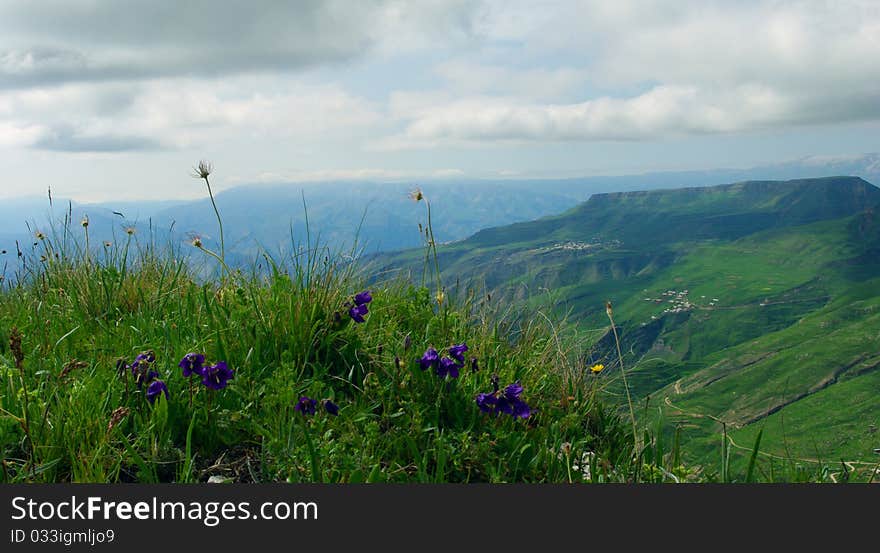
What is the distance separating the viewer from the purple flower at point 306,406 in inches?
141

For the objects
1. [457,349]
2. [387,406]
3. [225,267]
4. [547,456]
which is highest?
[225,267]

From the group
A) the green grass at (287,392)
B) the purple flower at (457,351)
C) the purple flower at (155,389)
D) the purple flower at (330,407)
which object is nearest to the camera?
the green grass at (287,392)

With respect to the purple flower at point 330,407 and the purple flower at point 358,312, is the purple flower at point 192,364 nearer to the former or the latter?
the purple flower at point 330,407

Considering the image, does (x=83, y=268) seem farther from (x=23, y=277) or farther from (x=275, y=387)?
(x=275, y=387)

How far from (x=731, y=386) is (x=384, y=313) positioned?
166435mm

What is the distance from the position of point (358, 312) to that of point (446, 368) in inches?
42.3

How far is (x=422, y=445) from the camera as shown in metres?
3.74

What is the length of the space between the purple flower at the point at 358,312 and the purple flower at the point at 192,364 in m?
1.23

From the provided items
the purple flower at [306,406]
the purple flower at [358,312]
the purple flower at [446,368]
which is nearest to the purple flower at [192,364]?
the purple flower at [306,406]

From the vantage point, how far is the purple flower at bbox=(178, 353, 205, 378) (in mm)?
3574

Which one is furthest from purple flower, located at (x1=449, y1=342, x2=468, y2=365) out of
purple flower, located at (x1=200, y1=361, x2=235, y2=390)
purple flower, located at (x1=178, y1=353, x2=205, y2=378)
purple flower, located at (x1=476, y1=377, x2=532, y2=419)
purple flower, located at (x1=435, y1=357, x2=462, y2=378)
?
purple flower, located at (x1=178, y1=353, x2=205, y2=378)

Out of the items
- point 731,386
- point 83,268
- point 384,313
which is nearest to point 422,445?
point 384,313

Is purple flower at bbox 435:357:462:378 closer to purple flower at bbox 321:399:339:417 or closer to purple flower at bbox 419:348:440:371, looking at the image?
purple flower at bbox 419:348:440:371

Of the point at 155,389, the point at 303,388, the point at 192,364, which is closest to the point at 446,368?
the point at 303,388
